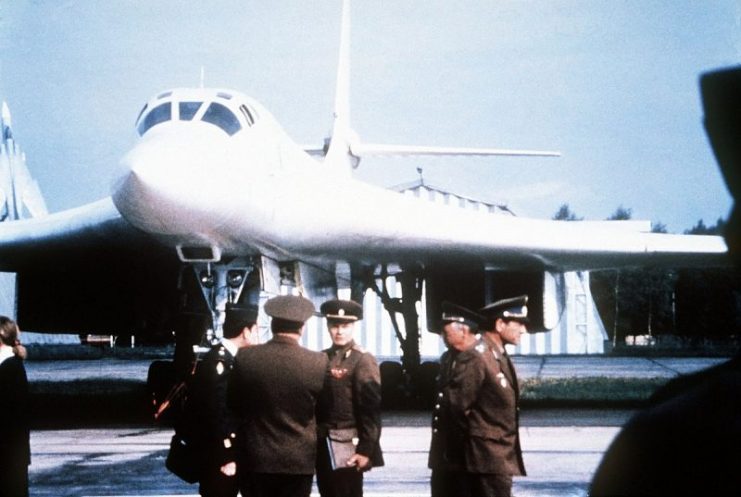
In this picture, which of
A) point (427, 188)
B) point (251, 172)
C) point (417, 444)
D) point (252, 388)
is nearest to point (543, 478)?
point (417, 444)

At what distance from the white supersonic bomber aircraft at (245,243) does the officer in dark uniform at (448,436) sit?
3.90 m

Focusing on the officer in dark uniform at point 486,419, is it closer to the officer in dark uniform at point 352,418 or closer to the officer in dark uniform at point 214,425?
the officer in dark uniform at point 352,418

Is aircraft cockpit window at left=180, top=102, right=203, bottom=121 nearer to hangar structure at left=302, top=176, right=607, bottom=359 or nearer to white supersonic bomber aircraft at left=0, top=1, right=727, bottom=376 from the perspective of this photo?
white supersonic bomber aircraft at left=0, top=1, right=727, bottom=376

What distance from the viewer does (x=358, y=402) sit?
5.78 meters

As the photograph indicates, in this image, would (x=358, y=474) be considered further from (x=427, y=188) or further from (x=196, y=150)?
(x=427, y=188)

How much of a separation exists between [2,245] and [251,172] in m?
4.55

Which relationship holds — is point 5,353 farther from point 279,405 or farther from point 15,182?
point 15,182

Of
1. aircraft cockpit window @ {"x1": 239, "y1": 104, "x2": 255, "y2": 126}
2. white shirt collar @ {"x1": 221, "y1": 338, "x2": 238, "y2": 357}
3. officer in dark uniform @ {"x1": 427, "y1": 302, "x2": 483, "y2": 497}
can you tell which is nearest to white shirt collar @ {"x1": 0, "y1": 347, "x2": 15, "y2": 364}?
white shirt collar @ {"x1": 221, "y1": 338, "x2": 238, "y2": 357}

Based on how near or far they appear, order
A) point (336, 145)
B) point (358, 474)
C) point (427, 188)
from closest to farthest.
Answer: point (358, 474) → point (336, 145) → point (427, 188)

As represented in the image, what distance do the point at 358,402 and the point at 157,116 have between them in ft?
17.2

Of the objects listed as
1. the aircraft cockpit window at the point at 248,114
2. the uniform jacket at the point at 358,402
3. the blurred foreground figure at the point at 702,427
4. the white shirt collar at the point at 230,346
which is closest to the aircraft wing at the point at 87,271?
the aircraft cockpit window at the point at 248,114

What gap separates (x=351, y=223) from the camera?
39.9ft

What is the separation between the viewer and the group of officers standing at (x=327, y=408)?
16.9 ft

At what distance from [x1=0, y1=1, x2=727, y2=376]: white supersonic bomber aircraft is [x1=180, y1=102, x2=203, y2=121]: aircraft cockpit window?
0.01 metres
